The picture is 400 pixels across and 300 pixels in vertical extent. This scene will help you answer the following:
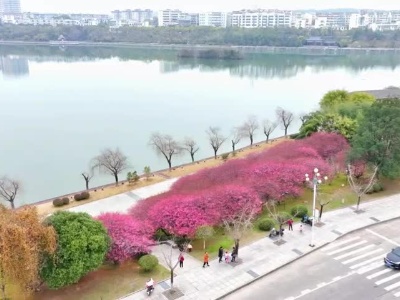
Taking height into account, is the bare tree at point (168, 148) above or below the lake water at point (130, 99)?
above

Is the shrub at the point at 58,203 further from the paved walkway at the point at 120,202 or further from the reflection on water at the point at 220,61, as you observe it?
the reflection on water at the point at 220,61

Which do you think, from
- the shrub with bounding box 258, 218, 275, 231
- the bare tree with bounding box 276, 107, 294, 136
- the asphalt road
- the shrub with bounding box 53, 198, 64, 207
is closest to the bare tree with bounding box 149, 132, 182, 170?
the shrub with bounding box 53, 198, 64, 207

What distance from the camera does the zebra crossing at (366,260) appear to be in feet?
57.3

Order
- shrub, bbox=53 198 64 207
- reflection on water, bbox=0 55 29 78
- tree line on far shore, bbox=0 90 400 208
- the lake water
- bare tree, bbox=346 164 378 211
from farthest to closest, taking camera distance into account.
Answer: reflection on water, bbox=0 55 29 78, the lake water, shrub, bbox=53 198 64 207, tree line on far shore, bbox=0 90 400 208, bare tree, bbox=346 164 378 211

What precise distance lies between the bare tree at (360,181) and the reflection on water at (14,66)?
76.4m

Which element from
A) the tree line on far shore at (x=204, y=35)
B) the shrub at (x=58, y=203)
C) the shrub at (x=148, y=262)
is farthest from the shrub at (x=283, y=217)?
the tree line on far shore at (x=204, y=35)

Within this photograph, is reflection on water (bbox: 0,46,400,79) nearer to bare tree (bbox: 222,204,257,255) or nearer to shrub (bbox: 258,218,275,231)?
shrub (bbox: 258,218,275,231)

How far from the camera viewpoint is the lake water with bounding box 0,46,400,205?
127 feet

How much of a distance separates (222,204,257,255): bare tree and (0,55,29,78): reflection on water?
256ft

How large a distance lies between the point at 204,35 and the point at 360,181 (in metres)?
131

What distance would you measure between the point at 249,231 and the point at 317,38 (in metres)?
141

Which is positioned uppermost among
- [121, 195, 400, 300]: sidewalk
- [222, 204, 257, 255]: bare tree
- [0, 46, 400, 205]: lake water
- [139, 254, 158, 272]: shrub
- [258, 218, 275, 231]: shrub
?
[222, 204, 257, 255]: bare tree

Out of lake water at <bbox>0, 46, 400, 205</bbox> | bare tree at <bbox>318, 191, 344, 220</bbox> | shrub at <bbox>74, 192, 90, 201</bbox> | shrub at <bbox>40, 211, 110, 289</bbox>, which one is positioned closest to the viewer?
shrub at <bbox>40, 211, 110, 289</bbox>

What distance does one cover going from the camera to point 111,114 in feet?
182
